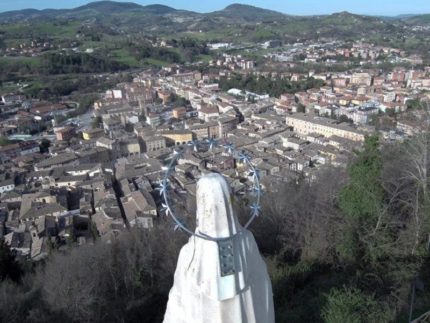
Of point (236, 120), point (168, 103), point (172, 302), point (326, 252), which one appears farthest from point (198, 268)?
point (168, 103)

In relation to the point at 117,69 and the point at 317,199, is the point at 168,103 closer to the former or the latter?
the point at 117,69

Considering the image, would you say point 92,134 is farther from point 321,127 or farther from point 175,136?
point 321,127

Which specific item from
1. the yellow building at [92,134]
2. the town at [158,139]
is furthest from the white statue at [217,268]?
the yellow building at [92,134]

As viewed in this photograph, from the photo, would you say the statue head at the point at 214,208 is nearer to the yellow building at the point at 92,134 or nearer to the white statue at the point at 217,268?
the white statue at the point at 217,268

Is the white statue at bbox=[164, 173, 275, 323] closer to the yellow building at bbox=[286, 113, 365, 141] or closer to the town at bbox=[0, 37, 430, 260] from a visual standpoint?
the town at bbox=[0, 37, 430, 260]

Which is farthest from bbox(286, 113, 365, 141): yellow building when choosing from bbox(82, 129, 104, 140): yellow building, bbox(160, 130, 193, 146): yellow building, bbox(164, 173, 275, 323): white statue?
bbox(164, 173, 275, 323): white statue

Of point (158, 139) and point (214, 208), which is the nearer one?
point (214, 208)

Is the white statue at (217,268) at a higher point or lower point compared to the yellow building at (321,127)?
higher

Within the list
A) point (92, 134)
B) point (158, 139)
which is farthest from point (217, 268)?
point (92, 134)
